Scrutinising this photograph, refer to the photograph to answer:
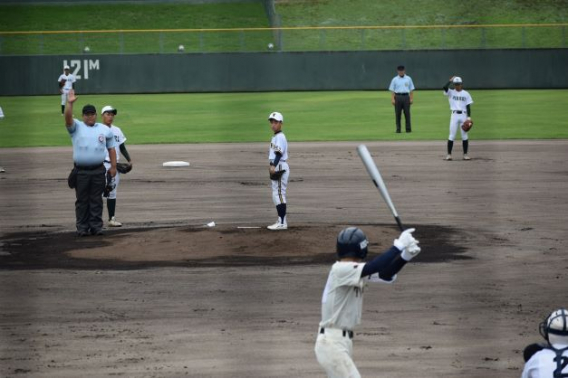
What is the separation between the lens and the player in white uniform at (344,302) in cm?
714

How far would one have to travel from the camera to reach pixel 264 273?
547 inches

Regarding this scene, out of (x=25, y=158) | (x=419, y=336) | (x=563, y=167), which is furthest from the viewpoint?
(x=25, y=158)

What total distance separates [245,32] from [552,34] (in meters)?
16.6

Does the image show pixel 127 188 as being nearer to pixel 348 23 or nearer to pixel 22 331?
pixel 22 331


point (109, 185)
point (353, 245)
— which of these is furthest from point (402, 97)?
point (353, 245)

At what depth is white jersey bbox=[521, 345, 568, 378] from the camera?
238 inches

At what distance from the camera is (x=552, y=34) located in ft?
190

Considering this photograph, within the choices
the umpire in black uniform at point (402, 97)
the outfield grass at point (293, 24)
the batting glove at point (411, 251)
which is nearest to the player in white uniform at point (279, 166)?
the batting glove at point (411, 251)

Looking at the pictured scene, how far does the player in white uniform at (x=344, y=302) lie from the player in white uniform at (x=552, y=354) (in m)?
1.23

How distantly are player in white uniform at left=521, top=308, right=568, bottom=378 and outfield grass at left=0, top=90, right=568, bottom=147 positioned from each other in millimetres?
25405

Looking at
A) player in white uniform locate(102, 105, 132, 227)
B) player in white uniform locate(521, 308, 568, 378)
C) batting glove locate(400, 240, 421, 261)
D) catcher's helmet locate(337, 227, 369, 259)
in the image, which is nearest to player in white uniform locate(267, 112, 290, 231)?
player in white uniform locate(102, 105, 132, 227)

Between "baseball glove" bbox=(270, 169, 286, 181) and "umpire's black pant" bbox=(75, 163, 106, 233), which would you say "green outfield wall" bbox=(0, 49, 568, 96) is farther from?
"baseball glove" bbox=(270, 169, 286, 181)

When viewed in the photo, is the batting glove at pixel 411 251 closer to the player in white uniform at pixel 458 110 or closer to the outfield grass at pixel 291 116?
the player in white uniform at pixel 458 110

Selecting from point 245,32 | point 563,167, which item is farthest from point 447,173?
point 245,32
